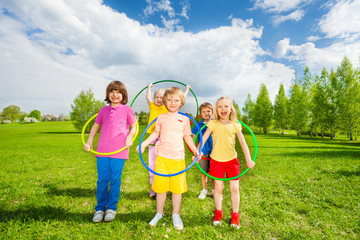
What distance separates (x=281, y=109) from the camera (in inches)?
1634

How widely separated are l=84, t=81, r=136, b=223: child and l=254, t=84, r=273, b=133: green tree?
45.2 metres

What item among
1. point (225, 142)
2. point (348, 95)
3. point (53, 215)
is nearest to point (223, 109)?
point (225, 142)

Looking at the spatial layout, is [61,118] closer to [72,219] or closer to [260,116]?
[260,116]

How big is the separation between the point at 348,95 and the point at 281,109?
48.6ft

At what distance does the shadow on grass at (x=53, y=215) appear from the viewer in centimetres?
359

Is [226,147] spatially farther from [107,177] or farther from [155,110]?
[107,177]

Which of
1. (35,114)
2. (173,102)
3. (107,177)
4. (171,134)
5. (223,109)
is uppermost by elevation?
(35,114)

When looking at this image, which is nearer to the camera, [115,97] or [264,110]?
[115,97]

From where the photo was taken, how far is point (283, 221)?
367 cm

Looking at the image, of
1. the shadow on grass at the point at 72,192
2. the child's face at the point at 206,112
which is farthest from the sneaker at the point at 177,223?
the shadow on grass at the point at 72,192

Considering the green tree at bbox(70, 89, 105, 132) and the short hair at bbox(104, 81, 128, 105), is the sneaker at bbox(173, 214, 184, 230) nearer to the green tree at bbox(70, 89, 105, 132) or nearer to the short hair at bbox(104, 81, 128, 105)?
the short hair at bbox(104, 81, 128, 105)

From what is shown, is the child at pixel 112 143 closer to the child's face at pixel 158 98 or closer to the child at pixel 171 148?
the child at pixel 171 148

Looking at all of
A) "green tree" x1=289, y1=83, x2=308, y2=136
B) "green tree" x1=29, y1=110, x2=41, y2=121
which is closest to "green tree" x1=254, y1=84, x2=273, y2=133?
"green tree" x1=289, y1=83, x2=308, y2=136

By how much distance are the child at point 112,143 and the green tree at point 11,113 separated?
110776 mm
